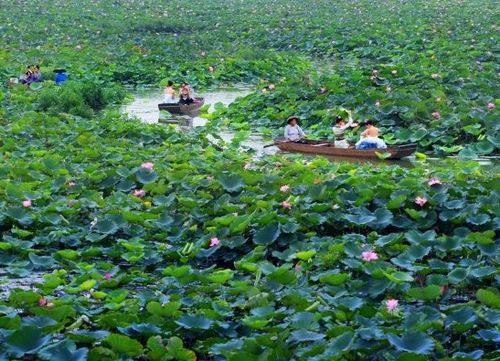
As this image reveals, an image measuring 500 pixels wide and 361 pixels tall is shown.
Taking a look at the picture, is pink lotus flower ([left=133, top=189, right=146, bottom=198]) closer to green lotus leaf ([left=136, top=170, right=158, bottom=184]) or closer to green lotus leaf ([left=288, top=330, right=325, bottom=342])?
green lotus leaf ([left=136, top=170, right=158, bottom=184])

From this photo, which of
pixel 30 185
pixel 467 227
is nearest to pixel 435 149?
pixel 467 227

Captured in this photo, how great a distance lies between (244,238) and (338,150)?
16.3 feet

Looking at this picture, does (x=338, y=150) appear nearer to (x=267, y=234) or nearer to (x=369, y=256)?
(x=267, y=234)

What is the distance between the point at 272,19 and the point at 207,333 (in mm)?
22510

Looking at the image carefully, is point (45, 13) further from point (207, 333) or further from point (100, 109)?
point (207, 333)

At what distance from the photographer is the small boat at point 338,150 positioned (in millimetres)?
11406

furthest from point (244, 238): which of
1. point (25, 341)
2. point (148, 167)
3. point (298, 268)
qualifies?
point (25, 341)

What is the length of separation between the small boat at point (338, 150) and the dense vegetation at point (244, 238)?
0.28m

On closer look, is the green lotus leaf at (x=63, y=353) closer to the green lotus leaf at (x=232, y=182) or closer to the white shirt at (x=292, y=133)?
the green lotus leaf at (x=232, y=182)

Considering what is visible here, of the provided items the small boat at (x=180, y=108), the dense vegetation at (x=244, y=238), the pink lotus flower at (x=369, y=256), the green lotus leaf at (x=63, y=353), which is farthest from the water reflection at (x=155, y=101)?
the green lotus leaf at (x=63, y=353)

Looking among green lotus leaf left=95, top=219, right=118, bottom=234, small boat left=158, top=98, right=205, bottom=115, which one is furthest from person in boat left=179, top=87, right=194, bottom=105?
green lotus leaf left=95, top=219, right=118, bottom=234

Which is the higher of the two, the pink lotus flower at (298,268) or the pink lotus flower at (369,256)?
the pink lotus flower at (369,256)

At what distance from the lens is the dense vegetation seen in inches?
202

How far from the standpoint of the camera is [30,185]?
8086 mm
